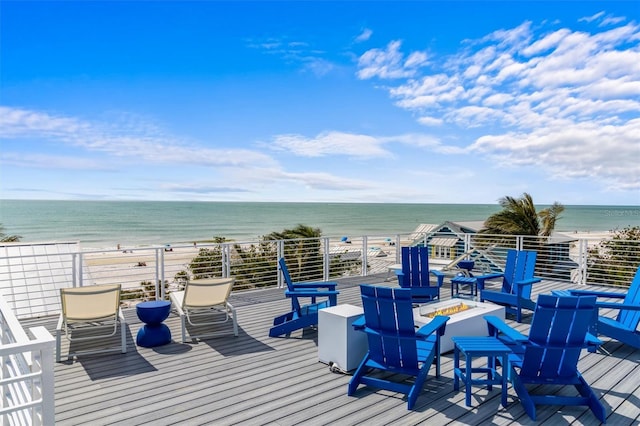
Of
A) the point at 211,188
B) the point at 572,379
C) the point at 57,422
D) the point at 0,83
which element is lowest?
the point at 57,422

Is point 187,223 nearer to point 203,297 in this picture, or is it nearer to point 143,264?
point 143,264

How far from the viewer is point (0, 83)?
21031 millimetres

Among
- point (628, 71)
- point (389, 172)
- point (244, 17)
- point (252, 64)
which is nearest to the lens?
point (628, 71)

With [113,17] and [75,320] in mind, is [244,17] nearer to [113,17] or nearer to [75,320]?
[113,17]

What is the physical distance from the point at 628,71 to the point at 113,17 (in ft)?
55.4

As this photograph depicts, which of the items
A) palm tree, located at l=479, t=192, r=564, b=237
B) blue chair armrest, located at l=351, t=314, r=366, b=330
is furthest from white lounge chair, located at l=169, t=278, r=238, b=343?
palm tree, located at l=479, t=192, r=564, b=237

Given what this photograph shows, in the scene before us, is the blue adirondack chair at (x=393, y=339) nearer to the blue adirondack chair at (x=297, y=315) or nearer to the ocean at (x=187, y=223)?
the blue adirondack chair at (x=297, y=315)

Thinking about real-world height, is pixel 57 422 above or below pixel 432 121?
below

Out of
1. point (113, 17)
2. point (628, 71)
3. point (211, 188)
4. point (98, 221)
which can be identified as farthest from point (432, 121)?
point (98, 221)

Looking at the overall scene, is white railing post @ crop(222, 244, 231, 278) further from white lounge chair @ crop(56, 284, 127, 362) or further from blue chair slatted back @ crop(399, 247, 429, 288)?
blue chair slatted back @ crop(399, 247, 429, 288)

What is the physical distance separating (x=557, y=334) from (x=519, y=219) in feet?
51.8

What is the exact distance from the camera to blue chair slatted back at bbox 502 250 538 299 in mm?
5988

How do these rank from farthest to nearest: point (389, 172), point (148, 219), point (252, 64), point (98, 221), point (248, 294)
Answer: point (148, 219), point (98, 221), point (389, 172), point (252, 64), point (248, 294)

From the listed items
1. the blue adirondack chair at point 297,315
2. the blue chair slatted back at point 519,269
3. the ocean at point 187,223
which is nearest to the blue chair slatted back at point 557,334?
the blue adirondack chair at point 297,315
